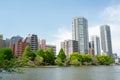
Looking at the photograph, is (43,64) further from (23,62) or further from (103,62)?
(23,62)

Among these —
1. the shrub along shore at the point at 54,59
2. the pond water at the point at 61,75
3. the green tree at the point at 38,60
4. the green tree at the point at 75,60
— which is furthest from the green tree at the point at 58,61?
the pond water at the point at 61,75

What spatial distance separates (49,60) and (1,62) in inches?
4010

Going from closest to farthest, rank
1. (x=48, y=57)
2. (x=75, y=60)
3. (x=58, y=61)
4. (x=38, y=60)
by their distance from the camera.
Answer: (x=38, y=60), (x=48, y=57), (x=58, y=61), (x=75, y=60)

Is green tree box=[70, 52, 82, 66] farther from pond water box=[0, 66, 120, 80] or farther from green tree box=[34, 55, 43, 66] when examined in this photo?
pond water box=[0, 66, 120, 80]

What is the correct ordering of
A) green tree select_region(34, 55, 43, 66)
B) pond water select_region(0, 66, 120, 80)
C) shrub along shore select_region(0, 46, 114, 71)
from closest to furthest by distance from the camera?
pond water select_region(0, 66, 120, 80) → green tree select_region(34, 55, 43, 66) → shrub along shore select_region(0, 46, 114, 71)

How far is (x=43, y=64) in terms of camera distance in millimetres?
106000

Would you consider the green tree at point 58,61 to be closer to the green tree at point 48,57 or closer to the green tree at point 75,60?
the green tree at point 48,57

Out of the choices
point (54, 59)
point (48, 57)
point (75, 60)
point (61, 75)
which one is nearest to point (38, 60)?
point (48, 57)

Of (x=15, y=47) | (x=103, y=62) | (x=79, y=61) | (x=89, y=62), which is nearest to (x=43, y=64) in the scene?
(x=79, y=61)

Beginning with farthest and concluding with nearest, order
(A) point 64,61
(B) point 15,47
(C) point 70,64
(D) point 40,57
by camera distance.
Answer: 1. (B) point 15,47
2. (C) point 70,64
3. (A) point 64,61
4. (D) point 40,57

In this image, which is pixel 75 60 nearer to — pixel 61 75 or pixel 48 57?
pixel 48 57

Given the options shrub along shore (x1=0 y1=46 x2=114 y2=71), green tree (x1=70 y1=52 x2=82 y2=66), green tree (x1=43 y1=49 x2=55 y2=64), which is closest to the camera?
shrub along shore (x1=0 y1=46 x2=114 y2=71)

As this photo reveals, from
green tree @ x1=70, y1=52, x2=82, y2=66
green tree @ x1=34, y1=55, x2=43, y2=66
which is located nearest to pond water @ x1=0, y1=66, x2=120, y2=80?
green tree @ x1=34, y1=55, x2=43, y2=66

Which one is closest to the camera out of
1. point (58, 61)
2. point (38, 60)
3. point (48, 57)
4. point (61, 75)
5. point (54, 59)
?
point (61, 75)
